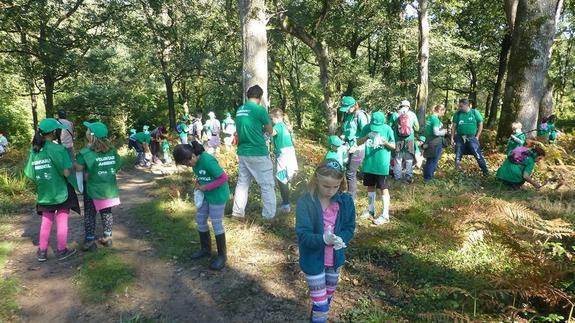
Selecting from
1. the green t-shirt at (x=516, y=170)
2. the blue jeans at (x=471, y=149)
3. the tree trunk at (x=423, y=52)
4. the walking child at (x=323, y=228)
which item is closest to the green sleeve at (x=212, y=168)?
the walking child at (x=323, y=228)

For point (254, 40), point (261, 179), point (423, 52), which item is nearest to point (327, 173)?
point (261, 179)

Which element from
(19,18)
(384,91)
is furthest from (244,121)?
(384,91)

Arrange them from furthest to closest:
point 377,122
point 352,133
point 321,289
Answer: point 352,133 < point 377,122 < point 321,289

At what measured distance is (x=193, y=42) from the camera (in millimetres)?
22297

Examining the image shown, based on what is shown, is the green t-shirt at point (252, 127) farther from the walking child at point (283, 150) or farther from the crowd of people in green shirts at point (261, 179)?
the walking child at point (283, 150)

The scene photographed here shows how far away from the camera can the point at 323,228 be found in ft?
9.88

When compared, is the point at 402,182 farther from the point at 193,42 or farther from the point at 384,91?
the point at 193,42

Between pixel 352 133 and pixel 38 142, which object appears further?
pixel 352 133

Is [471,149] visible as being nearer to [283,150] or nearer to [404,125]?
Result: [404,125]

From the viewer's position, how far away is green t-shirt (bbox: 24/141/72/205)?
4.58 metres

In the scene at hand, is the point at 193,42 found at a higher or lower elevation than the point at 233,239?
higher

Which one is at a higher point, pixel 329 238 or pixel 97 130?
pixel 97 130

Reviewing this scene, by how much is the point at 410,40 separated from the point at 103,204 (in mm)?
15411

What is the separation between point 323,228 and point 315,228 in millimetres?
78
